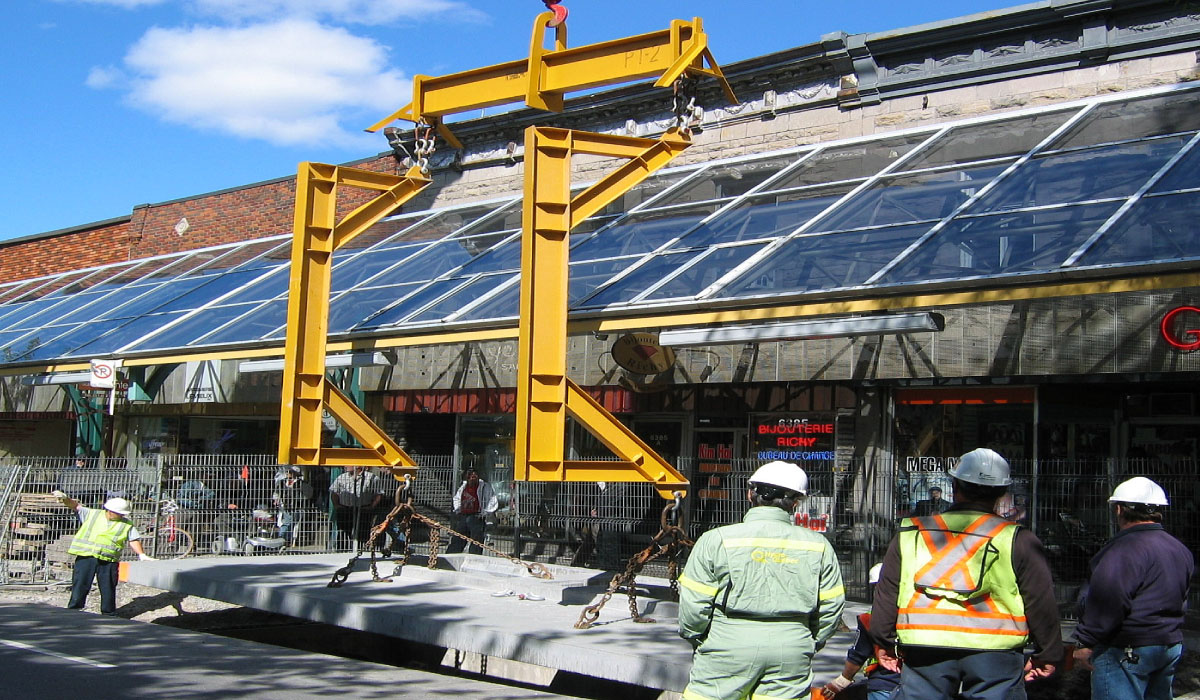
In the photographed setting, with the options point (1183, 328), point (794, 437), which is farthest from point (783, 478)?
point (794, 437)

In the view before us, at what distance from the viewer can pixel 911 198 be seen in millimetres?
12328

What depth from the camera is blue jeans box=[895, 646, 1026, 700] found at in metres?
4.29

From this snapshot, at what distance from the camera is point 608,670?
8008 mm

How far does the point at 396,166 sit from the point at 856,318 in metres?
13.4

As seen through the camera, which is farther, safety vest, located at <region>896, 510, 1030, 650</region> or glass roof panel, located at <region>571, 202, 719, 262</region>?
glass roof panel, located at <region>571, 202, 719, 262</region>

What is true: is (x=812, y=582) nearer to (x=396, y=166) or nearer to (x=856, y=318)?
(x=856, y=318)

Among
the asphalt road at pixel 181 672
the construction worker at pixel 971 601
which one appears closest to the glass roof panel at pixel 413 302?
the asphalt road at pixel 181 672

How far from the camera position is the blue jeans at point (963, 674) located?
4285 mm

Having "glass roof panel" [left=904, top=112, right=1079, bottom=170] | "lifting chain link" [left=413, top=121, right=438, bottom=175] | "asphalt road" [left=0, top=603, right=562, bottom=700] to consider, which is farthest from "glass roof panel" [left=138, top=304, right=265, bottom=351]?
"glass roof panel" [left=904, top=112, right=1079, bottom=170]

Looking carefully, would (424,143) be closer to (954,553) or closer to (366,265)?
(366,265)

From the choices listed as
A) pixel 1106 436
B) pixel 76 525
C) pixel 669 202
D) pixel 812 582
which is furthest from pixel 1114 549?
pixel 76 525

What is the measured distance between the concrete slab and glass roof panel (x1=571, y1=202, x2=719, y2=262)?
3948 mm

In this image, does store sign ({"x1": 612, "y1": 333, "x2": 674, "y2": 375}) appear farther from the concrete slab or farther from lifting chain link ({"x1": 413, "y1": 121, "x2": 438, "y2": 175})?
lifting chain link ({"x1": 413, "y1": 121, "x2": 438, "y2": 175})

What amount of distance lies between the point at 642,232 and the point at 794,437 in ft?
10.7
